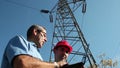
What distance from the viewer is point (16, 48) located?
2686 millimetres

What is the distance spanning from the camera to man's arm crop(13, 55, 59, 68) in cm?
255

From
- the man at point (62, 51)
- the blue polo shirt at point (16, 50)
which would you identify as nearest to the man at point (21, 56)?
the blue polo shirt at point (16, 50)

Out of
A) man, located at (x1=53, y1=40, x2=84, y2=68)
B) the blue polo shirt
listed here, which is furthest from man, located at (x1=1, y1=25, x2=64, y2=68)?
man, located at (x1=53, y1=40, x2=84, y2=68)

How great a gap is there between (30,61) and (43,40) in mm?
728

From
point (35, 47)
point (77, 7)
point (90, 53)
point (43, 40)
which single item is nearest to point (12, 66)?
point (35, 47)

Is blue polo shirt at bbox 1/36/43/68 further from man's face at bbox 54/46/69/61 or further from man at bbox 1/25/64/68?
man's face at bbox 54/46/69/61

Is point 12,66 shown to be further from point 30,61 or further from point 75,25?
point 75,25

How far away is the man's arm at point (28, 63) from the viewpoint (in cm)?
255

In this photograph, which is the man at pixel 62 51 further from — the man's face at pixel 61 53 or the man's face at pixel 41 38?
the man's face at pixel 41 38

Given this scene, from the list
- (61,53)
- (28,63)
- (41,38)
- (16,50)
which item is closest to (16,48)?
(16,50)

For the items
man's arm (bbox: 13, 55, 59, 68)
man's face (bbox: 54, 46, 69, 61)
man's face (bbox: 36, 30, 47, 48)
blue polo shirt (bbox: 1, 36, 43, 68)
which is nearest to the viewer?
man's arm (bbox: 13, 55, 59, 68)

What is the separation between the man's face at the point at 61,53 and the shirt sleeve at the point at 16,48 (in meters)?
0.35

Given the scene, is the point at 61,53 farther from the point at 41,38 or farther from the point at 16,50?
the point at 16,50

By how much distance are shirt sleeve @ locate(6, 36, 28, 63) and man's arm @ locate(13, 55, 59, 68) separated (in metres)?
0.05
